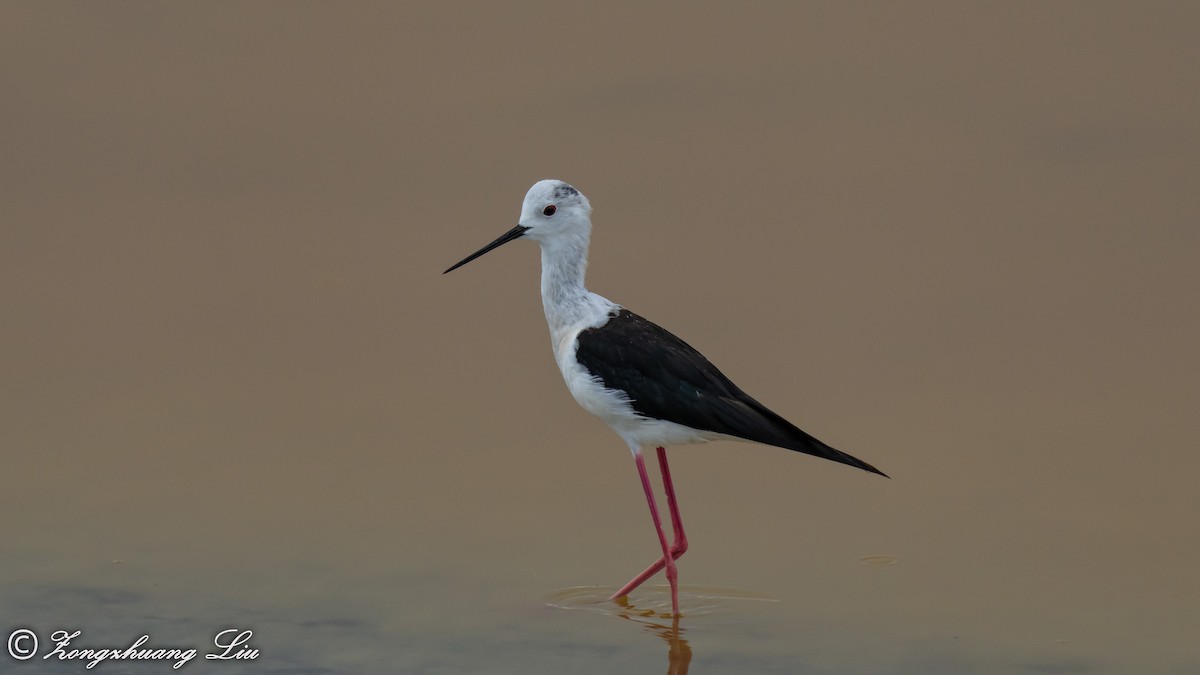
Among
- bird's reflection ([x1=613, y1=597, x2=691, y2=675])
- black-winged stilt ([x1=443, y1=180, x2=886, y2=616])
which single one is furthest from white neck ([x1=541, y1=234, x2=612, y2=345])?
bird's reflection ([x1=613, y1=597, x2=691, y2=675])

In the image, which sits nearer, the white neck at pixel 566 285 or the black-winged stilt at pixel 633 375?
the black-winged stilt at pixel 633 375

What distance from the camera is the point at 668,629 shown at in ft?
21.8

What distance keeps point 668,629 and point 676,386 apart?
0.92 m

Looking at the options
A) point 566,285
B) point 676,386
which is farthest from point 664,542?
point 566,285

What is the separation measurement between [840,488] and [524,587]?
70.8 inches

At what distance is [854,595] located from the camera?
268 inches
